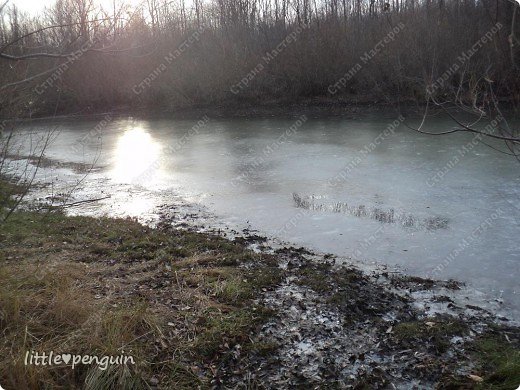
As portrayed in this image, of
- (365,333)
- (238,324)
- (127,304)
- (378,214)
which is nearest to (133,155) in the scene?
(378,214)

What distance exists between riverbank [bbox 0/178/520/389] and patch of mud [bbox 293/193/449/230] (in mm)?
2031

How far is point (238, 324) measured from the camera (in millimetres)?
4441

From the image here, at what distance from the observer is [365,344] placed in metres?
4.25

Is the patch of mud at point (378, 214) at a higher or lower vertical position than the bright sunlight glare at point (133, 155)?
lower

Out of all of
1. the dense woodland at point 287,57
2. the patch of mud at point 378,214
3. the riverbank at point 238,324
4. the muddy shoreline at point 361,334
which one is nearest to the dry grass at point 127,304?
the riverbank at point 238,324

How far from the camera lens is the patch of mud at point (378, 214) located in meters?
7.58

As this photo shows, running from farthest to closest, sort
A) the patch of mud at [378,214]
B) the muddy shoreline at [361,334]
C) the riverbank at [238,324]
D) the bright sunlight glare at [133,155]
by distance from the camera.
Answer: the bright sunlight glare at [133,155] < the patch of mud at [378,214] < the muddy shoreline at [361,334] < the riverbank at [238,324]

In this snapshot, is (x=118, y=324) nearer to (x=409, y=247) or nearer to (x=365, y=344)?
(x=365, y=344)

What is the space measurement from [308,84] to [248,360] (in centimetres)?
2546

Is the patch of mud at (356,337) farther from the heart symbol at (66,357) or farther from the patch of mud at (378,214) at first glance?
the patch of mud at (378,214)

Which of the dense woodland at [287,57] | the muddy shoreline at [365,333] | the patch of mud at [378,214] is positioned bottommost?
the muddy shoreline at [365,333]

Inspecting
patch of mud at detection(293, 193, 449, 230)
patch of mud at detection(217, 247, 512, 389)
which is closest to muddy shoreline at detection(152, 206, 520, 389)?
patch of mud at detection(217, 247, 512, 389)

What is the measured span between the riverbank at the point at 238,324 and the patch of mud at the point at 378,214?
6.66 feet

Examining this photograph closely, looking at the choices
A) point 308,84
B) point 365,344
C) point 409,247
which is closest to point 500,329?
point 365,344
